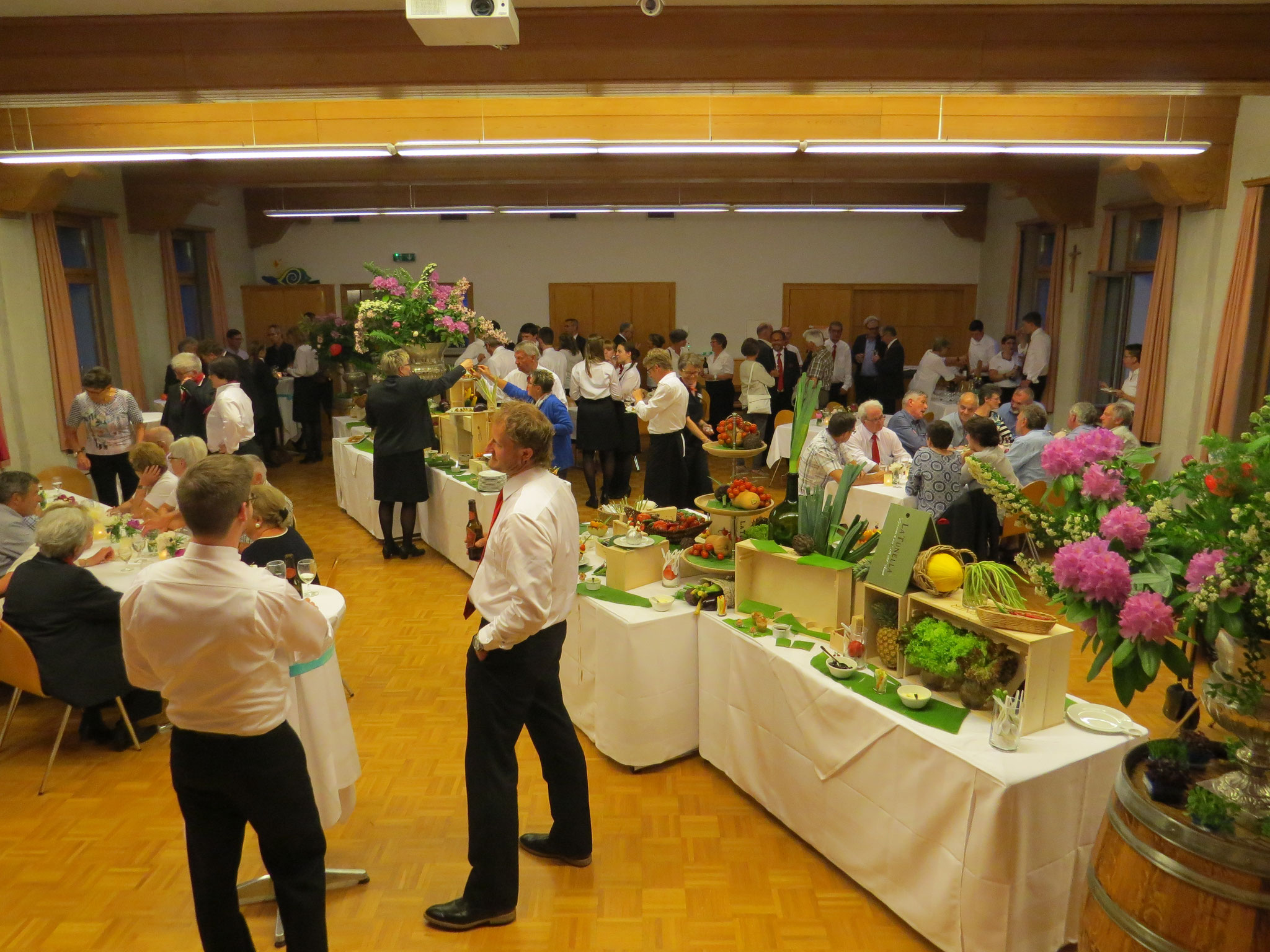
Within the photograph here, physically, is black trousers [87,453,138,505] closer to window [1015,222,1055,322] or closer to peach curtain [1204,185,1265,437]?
peach curtain [1204,185,1265,437]

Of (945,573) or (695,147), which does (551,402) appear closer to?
(695,147)

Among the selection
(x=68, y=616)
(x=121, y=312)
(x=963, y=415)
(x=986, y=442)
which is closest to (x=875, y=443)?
(x=963, y=415)

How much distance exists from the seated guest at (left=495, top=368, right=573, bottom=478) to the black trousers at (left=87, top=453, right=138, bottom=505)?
3011 mm

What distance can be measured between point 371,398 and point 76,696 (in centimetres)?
314

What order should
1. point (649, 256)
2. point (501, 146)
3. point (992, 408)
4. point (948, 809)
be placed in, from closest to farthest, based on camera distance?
point (948, 809)
point (501, 146)
point (992, 408)
point (649, 256)

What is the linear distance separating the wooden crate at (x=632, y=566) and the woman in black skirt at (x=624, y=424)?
4372 millimetres

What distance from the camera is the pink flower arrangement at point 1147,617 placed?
1.87 meters

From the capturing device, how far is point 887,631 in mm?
3234

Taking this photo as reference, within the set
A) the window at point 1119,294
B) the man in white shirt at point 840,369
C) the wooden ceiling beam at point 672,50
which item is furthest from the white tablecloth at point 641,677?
the man in white shirt at point 840,369

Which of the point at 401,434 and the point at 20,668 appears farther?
the point at 401,434

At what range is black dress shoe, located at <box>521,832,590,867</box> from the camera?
3369 mm

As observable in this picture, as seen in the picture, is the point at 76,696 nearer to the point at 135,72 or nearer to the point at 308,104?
the point at 135,72

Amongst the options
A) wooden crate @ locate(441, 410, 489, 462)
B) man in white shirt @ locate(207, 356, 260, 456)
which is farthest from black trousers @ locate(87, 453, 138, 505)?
wooden crate @ locate(441, 410, 489, 462)

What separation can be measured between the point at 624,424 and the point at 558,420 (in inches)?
74.2
